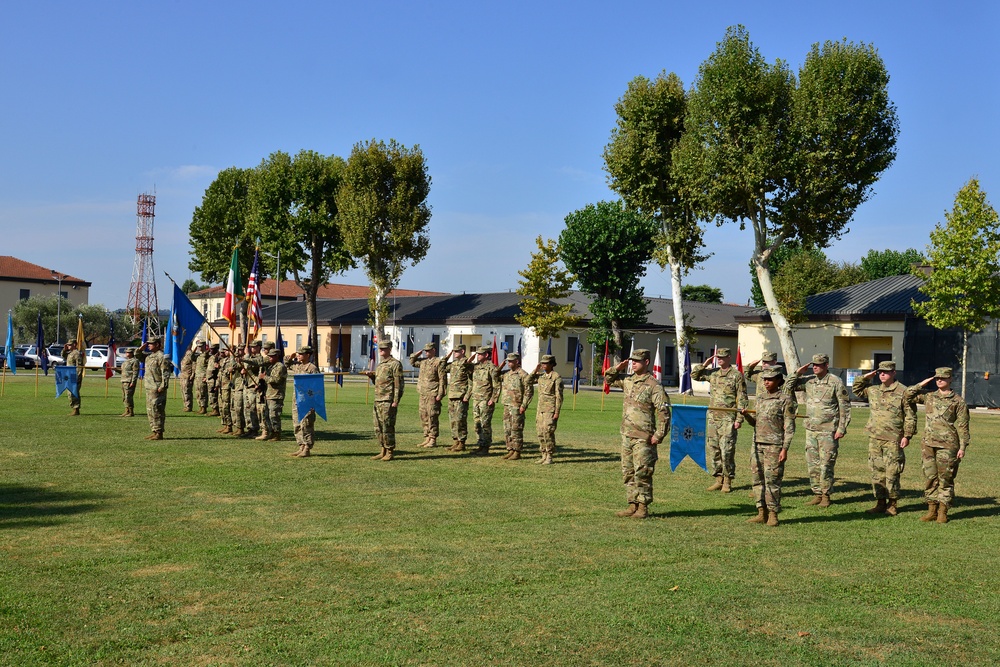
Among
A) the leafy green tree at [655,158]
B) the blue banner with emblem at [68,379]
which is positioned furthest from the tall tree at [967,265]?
the blue banner with emblem at [68,379]

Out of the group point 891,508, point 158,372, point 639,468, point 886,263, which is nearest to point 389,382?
point 158,372

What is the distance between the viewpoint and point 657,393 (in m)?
12.6

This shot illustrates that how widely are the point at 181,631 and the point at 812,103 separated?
3672 centimetres

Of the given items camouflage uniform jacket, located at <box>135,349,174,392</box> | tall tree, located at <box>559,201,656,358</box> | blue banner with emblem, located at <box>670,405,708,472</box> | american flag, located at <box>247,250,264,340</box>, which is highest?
tall tree, located at <box>559,201,656,358</box>

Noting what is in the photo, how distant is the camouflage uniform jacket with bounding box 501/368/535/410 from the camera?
61.7 feet

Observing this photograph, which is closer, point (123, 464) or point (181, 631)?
point (181, 631)

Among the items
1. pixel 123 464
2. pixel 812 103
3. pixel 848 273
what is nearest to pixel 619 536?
pixel 123 464

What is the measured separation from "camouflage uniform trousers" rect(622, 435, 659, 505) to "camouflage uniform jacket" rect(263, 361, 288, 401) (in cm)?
956

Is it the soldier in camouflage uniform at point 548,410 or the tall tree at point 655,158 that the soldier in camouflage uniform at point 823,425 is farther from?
the tall tree at point 655,158

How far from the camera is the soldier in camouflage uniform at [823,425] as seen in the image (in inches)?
552

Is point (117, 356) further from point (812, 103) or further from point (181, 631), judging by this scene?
point (181, 631)

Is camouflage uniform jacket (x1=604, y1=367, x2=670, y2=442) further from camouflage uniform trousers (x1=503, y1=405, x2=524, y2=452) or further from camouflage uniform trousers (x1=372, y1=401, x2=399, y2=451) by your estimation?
camouflage uniform trousers (x1=372, y1=401, x2=399, y2=451)

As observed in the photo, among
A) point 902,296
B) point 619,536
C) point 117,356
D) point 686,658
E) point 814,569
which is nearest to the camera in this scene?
point 686,658

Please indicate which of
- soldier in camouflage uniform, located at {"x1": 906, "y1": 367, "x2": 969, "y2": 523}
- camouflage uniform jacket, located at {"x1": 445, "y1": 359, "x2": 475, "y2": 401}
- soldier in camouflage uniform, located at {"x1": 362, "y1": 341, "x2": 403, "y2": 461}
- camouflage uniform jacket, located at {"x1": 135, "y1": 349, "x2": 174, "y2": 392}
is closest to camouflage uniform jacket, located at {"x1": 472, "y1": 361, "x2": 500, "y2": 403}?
camouflage uniform jacket, located at {"x1": 445, "y1": 359, "x2": 475, "y2": 401}
